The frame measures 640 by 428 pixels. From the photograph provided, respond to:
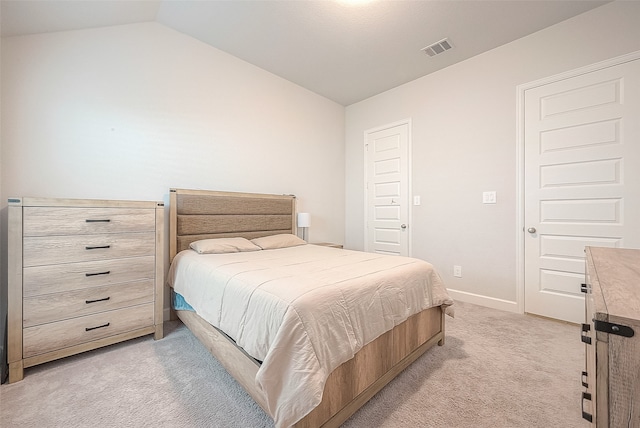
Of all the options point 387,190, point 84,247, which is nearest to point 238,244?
point 84,247

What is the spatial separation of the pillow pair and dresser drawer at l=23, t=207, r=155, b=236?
0.45 m

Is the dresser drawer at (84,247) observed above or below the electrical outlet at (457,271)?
above

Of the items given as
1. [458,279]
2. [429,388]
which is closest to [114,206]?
[429,388]

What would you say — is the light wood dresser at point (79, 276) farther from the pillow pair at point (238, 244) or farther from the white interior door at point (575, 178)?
the white interior door at point (575, 178)

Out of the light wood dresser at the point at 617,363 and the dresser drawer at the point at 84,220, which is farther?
the dresser drawer at the point at 84,220

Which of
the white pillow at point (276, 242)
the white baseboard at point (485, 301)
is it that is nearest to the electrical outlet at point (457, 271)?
the white baseboard at point (485, 301)

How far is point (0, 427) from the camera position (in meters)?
1.23

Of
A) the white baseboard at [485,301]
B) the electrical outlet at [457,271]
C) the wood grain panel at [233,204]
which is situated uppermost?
the wood grain panel at [233,204]

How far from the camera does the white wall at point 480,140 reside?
2.31 meters

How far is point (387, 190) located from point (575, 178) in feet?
6.46

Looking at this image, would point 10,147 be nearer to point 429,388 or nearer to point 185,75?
point 185,75

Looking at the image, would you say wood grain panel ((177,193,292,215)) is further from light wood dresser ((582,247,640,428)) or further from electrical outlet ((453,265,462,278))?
light wood dresser ((582,247,640,428))

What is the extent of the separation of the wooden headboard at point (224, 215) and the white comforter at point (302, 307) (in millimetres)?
695

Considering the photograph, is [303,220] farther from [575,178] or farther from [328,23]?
[575,178]
